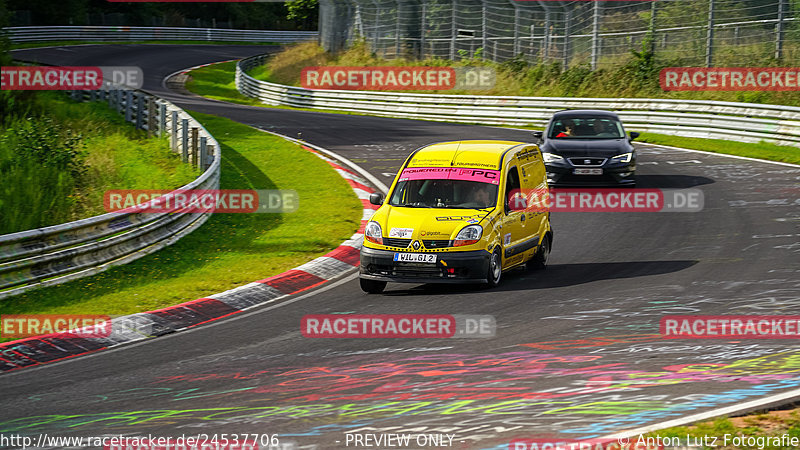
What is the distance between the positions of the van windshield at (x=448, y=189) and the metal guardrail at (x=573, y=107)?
47.8ft

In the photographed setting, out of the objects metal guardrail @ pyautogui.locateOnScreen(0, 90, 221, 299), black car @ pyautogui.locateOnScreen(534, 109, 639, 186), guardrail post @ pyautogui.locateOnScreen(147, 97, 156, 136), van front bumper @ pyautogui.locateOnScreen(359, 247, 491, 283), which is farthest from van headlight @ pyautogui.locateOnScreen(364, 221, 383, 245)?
guardrail post @ pyautogui.locateOnScreen(147, 97, 156, 136)

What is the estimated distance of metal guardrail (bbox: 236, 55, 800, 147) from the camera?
83.4 feet

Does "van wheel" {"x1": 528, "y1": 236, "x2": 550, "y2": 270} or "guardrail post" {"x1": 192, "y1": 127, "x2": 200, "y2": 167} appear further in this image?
"guardrail post" {"x1": 192, "y1": 127, "x2": 200, "y2": 167}

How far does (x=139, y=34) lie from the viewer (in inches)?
2950

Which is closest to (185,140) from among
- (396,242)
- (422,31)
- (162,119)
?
(162,119)

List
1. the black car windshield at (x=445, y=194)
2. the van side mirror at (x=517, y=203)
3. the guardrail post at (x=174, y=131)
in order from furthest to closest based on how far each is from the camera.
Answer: the guardrail post at (x=174, y=131) → the van side mirror at (x=517, y=203) → the black car windshield at (x=445, y=194)

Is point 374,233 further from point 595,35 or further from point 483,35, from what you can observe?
point 483,35

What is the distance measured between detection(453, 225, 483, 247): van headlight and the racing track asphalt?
645 millimetres

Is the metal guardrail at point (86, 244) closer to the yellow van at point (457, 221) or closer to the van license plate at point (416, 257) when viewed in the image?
the yellow van at point (457, 221)

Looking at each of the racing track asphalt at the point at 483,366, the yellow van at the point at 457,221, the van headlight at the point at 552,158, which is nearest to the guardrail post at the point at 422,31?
the van headlight at the point at 552,158

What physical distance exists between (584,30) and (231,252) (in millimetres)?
24430

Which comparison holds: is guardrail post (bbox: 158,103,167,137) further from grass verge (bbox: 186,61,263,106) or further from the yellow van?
grass verge (bbox: 186,61,263,106)

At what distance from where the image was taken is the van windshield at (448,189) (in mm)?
12539

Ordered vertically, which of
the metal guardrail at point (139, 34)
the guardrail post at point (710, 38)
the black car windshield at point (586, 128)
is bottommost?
the black car windshield at point (586, 128)
